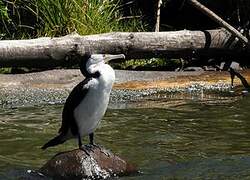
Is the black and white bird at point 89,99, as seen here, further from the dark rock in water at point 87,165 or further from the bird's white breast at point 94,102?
the dark rock in water at point 87,165

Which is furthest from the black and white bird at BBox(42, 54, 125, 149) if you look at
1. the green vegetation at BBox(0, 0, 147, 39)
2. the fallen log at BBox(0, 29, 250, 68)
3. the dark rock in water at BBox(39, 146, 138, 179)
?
the green vegetation at BBox(0, 0, 147, 39)

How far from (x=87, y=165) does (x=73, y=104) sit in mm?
469

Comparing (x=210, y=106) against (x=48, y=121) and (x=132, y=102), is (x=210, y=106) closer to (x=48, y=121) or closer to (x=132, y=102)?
(x=132, y=102)

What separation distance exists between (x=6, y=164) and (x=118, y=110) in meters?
2.34

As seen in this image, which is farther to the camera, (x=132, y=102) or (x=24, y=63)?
(x=24, y=63)

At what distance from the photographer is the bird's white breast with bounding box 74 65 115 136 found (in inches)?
201

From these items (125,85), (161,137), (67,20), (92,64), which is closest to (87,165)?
(92,64)

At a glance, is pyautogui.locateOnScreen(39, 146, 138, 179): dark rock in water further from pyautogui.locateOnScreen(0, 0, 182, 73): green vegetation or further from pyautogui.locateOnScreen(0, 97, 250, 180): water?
pyautogui.locateOnScreen(0, 0, 182, 73): green vegetation

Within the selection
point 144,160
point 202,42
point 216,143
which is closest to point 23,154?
point 144,160

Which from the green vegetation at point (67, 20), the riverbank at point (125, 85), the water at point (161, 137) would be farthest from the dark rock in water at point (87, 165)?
the green vegetation at point (67, 20)

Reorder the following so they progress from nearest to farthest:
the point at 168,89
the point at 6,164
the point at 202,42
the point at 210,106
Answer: the point at 6,164 → the point at 210,106 → the point at 168,89 → the point at 202,42

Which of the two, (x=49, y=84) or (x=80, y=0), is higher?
(x=80, y=0)

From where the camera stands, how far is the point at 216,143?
20.8 feet

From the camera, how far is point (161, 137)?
6.65 metres
